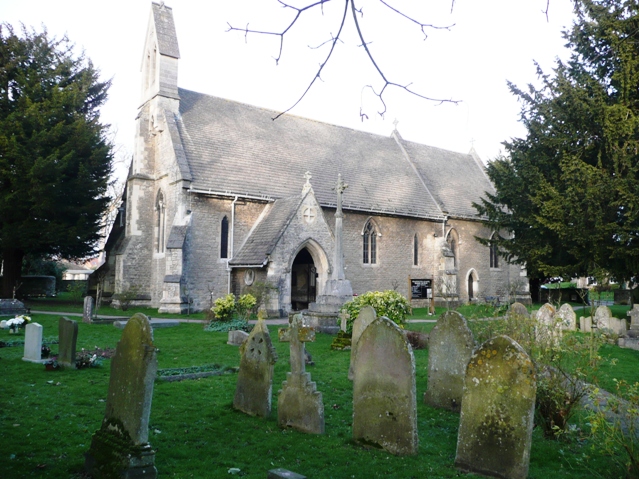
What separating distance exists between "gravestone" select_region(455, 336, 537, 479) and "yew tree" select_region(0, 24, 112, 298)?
72.3 feet

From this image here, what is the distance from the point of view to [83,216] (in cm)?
2466

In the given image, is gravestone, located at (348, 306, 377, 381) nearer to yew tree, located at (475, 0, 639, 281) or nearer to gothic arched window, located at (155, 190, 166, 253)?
yew tree, located at (475, 0, 639, 281)

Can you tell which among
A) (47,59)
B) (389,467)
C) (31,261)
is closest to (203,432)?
(389,467)

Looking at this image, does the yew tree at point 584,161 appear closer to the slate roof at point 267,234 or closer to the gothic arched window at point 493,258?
the slate roof at point 267,234

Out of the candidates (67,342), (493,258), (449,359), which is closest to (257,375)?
(449,359)

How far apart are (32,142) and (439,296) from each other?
20772 millimetres

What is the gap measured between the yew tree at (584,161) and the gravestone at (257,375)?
12419 millimetres

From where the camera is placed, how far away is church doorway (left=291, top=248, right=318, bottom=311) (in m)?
25.2

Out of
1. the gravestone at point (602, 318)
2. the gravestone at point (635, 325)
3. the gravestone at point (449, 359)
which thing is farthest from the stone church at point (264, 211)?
the gravestone at point (449, 359)

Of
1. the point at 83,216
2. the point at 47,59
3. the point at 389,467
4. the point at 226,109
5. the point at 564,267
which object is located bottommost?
the point at 389,467

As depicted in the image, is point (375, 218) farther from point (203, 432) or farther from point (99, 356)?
point (203, 432)

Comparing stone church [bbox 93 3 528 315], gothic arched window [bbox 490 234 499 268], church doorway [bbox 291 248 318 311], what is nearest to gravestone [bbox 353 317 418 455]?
stone church [bbox 93 3 528 315]

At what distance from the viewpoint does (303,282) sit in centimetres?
2559

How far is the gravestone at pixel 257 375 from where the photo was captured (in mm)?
6734
